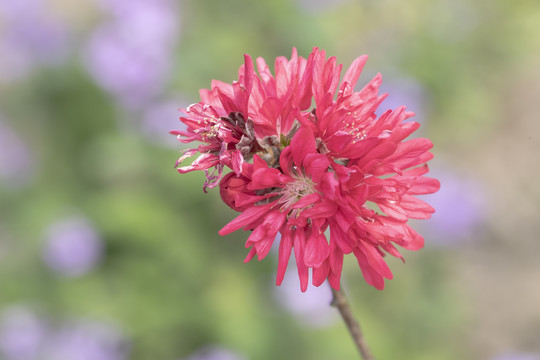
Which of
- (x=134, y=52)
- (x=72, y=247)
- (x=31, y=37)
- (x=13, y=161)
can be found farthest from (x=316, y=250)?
(x=31, y=37)

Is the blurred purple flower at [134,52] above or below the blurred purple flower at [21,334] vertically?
above

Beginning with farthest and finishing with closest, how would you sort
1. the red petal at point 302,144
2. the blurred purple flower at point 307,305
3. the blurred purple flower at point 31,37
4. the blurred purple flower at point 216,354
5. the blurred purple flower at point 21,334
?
the blurred purple flower at point 31,37, the blurred purple flower at point 21,334, the blurred purple flower at point 307,305, the blurred purple flower at point 216,354, the red petal at point 302,144

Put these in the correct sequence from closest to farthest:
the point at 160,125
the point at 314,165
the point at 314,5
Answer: the point at 314,165 → the point at 160,125 → the point at 314,5

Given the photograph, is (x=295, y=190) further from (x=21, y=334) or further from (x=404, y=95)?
(x=404, y=95)

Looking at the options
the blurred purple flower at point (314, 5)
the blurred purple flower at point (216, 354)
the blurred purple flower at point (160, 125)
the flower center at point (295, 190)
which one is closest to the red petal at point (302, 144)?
the flower center at point (295, 190)

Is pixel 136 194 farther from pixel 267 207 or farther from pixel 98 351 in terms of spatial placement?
pixel 267 207

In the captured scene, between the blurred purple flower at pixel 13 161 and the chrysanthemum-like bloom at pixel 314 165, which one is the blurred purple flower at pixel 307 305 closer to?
the chrysanthemum-like bloom at pixel 314 165

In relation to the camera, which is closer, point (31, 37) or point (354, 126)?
point (354, 126)
